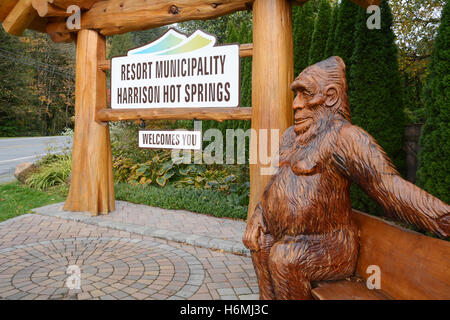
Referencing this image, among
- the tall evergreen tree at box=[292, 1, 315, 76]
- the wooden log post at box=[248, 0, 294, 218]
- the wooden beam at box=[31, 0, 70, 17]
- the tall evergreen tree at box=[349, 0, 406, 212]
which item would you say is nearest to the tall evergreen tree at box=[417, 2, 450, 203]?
the tall evergreen tree at box=[349, 0, 406, 212]

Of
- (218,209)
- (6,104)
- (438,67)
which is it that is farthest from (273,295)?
(6,104)

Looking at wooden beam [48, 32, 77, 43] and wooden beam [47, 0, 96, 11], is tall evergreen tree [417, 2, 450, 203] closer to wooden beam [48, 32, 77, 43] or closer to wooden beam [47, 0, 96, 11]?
wooden beam [47, 0, 96, 11]

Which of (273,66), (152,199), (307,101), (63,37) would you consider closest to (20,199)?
(152,199)

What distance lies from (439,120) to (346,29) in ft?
7.73

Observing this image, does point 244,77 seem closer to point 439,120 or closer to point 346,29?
point 346,29

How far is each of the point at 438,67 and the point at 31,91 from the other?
27671 mm

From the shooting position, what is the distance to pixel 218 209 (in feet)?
17.0

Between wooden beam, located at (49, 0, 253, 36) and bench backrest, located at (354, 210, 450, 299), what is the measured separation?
9.92 feet

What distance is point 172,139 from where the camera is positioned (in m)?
4.37

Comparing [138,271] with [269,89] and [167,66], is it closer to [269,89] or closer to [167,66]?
[269,89]

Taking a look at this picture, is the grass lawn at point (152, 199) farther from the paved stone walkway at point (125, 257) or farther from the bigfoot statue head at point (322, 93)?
the bigfoot statue head at point (322, 93)

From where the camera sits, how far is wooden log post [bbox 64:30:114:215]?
16.4 feet

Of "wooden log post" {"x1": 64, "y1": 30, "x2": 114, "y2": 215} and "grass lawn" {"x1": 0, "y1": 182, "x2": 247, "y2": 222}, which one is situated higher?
"wooden log post" {"x1": 64, "y1": 30, "x2": 114, "y2": 215}

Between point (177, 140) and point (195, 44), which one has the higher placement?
point (195, 44)
